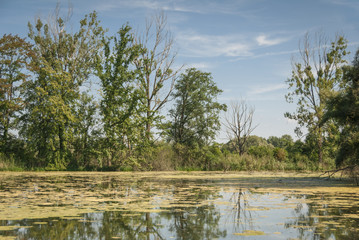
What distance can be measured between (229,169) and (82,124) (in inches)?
411

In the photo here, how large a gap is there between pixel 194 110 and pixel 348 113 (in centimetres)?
1922

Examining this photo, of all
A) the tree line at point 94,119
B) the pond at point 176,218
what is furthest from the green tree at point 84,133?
the pond at point 176,218

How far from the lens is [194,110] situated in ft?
97.9

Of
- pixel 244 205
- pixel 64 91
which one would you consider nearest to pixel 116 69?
pixel 64 91

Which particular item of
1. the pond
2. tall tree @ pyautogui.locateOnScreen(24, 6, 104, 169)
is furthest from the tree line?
the pond

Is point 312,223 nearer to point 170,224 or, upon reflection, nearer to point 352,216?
point 352,216

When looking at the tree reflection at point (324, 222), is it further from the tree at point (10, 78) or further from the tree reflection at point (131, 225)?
the tree at point (10, 78)

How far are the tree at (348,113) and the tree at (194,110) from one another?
701 inches

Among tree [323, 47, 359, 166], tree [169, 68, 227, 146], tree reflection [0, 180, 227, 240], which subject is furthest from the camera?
tree [169, 68, 227, 146]

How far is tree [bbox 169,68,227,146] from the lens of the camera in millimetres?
29594

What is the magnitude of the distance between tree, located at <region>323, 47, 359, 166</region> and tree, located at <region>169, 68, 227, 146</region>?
17.8 m

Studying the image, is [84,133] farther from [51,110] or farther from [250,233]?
[250,233]

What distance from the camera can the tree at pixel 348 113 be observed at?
1106cm

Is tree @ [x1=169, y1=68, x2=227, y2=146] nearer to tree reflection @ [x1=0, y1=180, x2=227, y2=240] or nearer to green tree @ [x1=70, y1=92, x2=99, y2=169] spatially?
green tree @ [x1=70, y1=92, x2=99, y2=169]
